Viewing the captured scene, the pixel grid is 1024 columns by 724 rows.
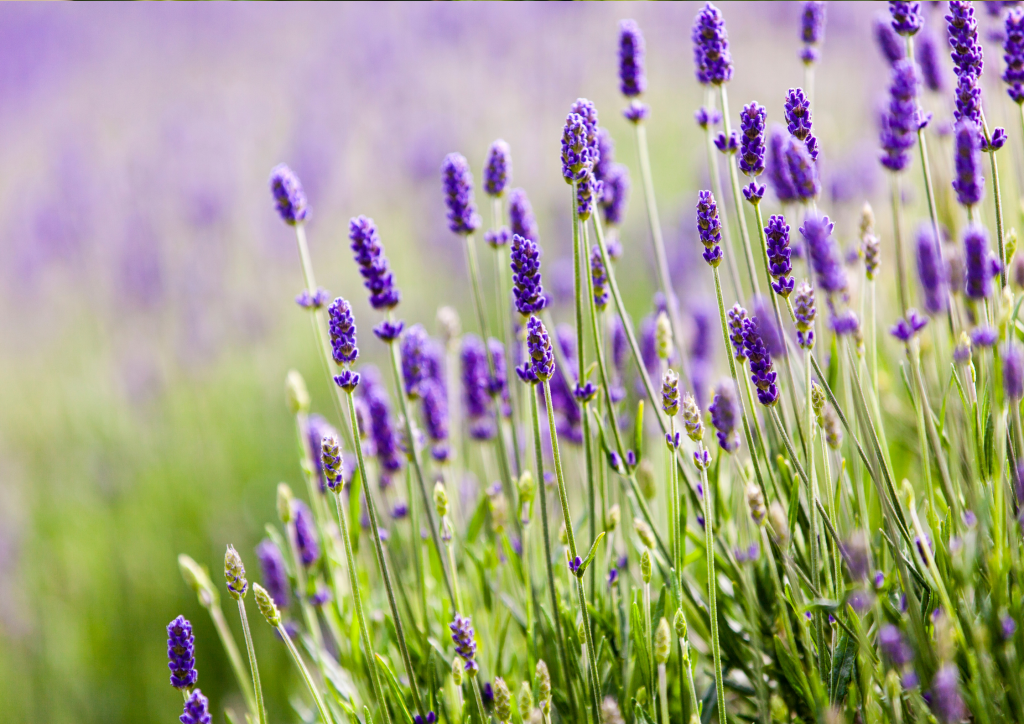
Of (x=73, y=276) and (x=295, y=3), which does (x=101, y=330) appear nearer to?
(x=73, y=276)

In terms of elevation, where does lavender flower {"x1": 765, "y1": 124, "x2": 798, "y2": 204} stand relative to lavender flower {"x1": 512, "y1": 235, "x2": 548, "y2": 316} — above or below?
above

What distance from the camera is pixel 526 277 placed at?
4.19 feet

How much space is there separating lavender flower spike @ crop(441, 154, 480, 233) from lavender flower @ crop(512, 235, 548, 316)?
1.77ft

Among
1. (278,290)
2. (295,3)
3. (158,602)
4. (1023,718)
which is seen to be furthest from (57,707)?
(295,3)

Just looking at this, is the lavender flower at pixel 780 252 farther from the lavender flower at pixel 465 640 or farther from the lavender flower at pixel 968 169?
the lavender flower at pixel 465 640

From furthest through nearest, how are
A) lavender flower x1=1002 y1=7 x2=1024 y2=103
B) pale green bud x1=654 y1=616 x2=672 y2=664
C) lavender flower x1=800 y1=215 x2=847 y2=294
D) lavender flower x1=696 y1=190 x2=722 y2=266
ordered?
lavender flower x1=1002 y1=7 x2=1024 y2=103 → lavender flower x1=696 y1=190 x2=722 y2=266 → pale green bud x1=654 y1=616 x2=672 y2=664 → lavender flower x1=800 y1=215 x2=847 y2=294

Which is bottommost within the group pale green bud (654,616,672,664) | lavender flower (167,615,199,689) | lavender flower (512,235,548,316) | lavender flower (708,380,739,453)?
pale green bud (654,616,672,664)

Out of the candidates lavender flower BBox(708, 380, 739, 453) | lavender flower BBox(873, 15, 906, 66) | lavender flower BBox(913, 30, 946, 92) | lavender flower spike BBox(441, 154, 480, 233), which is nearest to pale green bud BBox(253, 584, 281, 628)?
lavender flower BBox(708, 380, 739, 453)

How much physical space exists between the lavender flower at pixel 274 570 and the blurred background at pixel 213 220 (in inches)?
37.8

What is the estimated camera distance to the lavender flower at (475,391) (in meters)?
2.16

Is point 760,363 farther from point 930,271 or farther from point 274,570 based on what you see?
point 274,570

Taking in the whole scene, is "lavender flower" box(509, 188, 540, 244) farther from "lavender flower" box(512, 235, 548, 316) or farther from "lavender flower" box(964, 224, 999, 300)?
"lavender flower" box(964, 224, 999, 300)

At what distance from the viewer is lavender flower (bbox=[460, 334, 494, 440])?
216 cm

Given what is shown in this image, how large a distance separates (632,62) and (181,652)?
1591 millimetres
